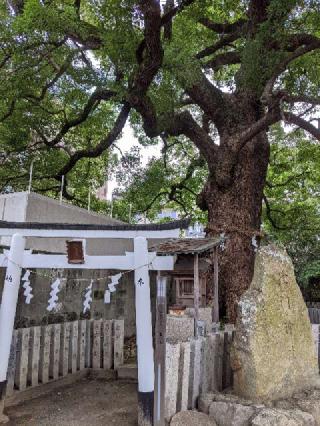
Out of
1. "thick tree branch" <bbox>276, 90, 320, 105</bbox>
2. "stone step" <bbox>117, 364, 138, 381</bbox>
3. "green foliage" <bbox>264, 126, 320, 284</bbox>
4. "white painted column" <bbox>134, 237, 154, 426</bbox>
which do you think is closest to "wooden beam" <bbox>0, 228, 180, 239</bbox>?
"white painted column" <bbox>134, 237, 154, 426</bbox>

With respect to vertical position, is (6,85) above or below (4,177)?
above

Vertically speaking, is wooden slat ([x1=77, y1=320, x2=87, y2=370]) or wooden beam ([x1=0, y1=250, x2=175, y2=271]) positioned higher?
wooden beam ([x1=0, y1=250, x2=175, y2=271])

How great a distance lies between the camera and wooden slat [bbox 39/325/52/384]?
6.50 metres

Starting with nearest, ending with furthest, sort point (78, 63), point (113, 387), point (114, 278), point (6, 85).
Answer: point (114, 278)
point (113, 387)
point (6, 85)
point (78, 63)

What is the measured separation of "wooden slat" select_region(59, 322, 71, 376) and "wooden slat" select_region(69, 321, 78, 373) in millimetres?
80

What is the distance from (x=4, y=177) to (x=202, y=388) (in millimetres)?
9525

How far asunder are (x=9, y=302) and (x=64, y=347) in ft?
6.40

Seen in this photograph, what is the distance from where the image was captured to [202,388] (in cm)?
535

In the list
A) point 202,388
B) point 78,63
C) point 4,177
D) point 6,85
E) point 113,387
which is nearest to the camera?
point 202,388

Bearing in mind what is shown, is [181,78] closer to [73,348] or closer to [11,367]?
[73,348]

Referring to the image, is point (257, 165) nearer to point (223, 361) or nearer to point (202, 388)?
point (223, 361)

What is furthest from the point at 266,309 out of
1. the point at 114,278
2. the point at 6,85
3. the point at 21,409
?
the point at 6,85

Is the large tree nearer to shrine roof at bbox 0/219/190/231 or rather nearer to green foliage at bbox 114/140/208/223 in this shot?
green foliage at bbox 114/140/208/223

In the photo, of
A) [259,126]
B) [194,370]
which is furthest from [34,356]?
[259,126]
